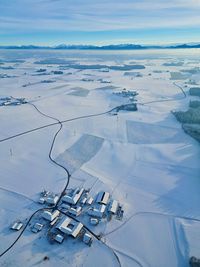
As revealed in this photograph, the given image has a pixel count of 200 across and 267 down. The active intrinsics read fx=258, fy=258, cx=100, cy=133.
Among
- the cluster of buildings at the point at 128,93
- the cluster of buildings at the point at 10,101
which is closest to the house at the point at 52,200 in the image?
the cluster of buildings at the point at 10,101

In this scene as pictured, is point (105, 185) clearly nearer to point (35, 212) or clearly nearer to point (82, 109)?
point (35, 212)

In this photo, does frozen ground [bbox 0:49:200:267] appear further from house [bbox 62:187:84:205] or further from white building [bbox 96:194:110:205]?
house [bbox 62:187:84:205]

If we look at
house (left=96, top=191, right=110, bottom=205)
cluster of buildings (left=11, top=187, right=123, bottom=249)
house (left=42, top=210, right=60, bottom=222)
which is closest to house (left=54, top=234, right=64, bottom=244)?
cluster of buildings (left=11, top=187, right=123, bottom=249)

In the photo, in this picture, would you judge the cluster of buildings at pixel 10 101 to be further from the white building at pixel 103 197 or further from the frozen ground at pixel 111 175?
the white building at pixel 103 197

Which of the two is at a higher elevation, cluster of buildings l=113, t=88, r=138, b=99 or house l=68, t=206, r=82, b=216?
cluster of buildings l=113, t=88, r=138, b=99

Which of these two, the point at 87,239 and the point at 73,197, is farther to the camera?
the point at 73,197

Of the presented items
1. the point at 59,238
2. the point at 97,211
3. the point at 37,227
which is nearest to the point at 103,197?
the point at 97,211

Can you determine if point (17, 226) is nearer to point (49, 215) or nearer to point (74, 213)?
point (49, 215)
